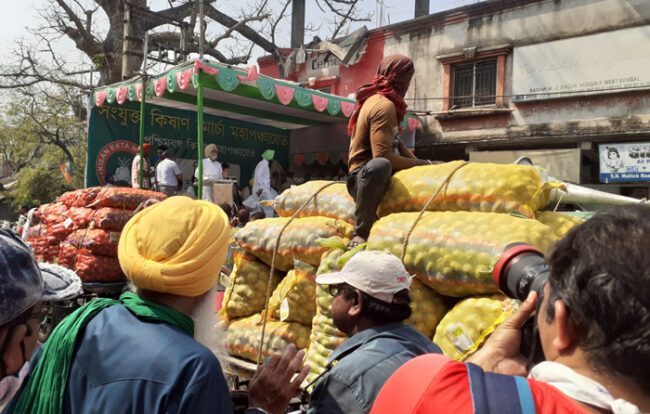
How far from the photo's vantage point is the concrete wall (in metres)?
10.1

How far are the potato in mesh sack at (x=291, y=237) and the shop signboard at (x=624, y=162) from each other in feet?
29.1

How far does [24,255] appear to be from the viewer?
0.96 m

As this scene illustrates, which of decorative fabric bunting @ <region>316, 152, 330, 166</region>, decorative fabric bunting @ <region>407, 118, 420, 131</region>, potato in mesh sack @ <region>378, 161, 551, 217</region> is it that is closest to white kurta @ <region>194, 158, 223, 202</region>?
decorative fabric bunting @ <region>316, 152, 330, 166</region>

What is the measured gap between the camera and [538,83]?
36.4 feet

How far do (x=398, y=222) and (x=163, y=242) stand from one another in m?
1.57

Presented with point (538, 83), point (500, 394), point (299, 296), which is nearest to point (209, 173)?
point (299, 296)

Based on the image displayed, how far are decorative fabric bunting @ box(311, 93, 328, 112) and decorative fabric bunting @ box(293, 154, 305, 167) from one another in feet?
12.5

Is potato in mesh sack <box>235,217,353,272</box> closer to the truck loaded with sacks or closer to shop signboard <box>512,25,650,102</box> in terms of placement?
the truck loaded with sacks

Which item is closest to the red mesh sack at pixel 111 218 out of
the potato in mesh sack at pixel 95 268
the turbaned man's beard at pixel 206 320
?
the potato in mesh sack at pixel 95 268

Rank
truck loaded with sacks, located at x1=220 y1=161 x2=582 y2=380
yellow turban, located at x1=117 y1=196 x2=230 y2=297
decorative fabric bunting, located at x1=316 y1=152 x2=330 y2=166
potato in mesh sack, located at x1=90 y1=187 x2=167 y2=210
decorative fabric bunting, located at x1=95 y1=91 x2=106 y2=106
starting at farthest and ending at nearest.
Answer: decorative fabric bunting, located at x1=316 y1=152 x2=330 y2=166
decorative fabric bunting, located at x1=95 y1=91 x2=106 y2=106
potato in mesh sack, located at x1=90 y1=187 x2=167 y2=210
truck loaded with sacks, located at x1=220 y1=161 x2=582 y2=380
yellow turban, located at x1=117 y1=196 x2=230 y2=297

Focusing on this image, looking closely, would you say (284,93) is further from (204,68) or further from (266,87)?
(204,68)

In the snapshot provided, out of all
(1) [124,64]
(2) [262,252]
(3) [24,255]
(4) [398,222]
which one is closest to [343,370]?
(3) [24,255]

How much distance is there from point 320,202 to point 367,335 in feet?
6.18

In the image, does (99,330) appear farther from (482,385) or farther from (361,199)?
(361,199)
